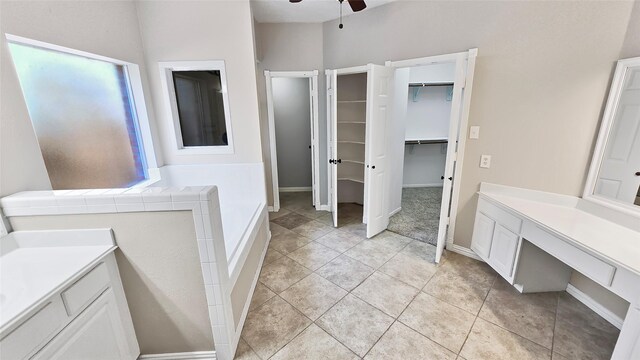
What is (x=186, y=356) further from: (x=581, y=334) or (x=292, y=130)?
(x=292, y=130)

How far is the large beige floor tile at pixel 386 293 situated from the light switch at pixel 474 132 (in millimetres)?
1576

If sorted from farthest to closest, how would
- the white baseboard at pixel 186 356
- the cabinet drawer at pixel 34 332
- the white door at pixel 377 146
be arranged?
1. the white door at pixel 377 146
2. the white baseboard at pixel 186 356
3. the cabinet drawer at pixel 34 332

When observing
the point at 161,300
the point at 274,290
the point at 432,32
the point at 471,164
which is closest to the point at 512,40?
the point at 432,32

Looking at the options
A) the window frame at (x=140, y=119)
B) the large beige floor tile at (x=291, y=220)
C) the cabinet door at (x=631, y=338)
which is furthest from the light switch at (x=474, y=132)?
the window frame at (x=140, y=119)

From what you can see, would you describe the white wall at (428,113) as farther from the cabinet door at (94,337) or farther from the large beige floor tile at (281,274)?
the cabinet door at (94,337)

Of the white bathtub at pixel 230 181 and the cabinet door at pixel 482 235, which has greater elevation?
the white bathtub at pixel 230 181

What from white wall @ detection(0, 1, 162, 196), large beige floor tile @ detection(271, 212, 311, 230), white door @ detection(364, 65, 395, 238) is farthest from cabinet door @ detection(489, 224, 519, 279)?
white wall @ detection(0, 1, 162, 196)

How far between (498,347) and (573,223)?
1.03 meters

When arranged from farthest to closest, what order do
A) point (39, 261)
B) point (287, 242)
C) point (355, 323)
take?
1. point (287, 242)
2. point (355, 323)
3. point (39, 261)

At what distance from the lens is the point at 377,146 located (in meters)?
3.06

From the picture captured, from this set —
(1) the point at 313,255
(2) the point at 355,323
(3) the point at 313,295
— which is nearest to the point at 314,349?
(2) the point at 355,323

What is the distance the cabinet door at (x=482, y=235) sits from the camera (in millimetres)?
2420

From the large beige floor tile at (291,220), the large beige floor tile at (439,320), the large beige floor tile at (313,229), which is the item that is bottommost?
the large beige floor tile at (439,320)

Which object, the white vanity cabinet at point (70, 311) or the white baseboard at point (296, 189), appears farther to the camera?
the white baseboard at point (296, 189)
